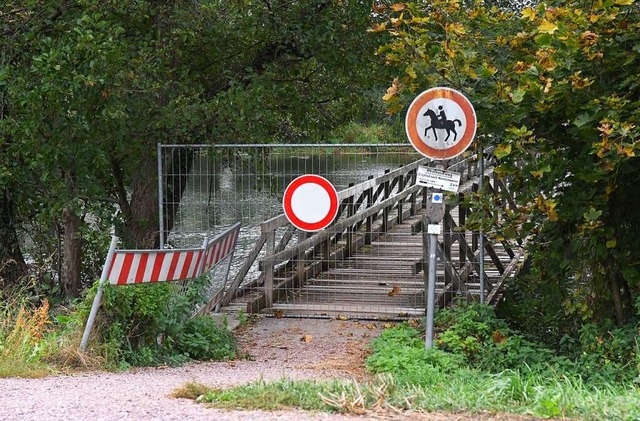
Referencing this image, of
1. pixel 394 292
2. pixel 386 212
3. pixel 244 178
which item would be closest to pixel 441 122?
pixel 394 292

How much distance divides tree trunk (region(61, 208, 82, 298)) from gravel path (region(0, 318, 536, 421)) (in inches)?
182

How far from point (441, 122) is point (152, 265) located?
9.66 feet

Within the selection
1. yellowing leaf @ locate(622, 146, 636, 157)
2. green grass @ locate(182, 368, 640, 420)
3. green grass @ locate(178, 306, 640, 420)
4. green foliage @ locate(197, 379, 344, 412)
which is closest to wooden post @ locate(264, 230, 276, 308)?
green grass @ locate(178, 306, 640, 420)

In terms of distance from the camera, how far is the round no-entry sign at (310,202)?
35.5ft

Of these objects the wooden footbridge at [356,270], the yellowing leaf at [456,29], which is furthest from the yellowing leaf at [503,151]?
the yellowing leaf at [456,29]

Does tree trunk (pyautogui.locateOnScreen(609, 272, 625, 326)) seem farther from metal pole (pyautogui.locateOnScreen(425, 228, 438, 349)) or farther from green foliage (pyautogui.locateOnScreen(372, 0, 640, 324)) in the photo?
metal pole (pyautogui.locateOnScreen(425, 228, 438, 349))

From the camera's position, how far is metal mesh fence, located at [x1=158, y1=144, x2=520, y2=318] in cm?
1205

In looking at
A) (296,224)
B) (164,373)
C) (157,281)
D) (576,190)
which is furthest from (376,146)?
(164,373)

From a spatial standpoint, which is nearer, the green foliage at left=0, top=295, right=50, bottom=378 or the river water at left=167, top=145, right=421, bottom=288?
the green foliage at left=0, top=295, right=50, bottom=378

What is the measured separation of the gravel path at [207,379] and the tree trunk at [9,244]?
19.1 ft

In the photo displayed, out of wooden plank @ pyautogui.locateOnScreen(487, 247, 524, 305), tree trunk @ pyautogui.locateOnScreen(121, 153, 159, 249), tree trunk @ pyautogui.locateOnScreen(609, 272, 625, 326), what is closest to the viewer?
tree trunk @ pyautogui.locateOnScreen(609, 272, 625, 326)

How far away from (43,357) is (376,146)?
5.19 metres

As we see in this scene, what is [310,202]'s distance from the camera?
10.9m

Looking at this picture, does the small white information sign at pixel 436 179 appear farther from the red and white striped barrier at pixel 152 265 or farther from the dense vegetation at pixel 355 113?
the red and white striped barrier at pixel 152 265
